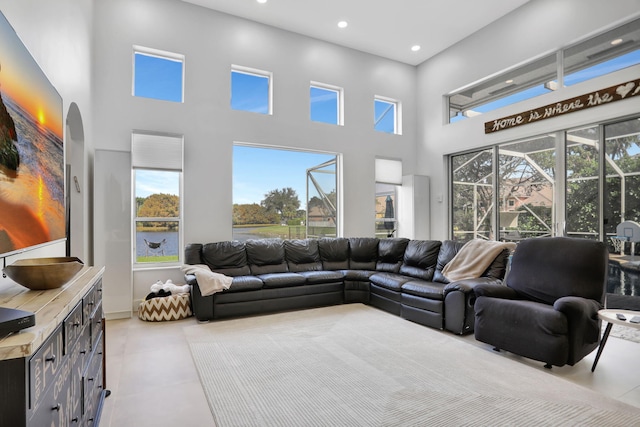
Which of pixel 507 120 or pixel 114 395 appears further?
pixel 507 120

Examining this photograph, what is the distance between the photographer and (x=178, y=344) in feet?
11.3

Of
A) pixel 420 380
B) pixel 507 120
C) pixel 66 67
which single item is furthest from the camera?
pixel 507 120

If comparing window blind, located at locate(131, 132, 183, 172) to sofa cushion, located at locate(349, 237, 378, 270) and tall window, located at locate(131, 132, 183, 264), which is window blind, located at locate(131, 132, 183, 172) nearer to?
tall window, located at locate(131, 132, 183, 264)

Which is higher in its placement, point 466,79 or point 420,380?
point 466,79

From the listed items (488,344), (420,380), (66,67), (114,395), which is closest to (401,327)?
(488,344)

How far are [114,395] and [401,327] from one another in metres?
2.80

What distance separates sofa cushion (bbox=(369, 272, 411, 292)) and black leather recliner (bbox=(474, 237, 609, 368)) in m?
1.20

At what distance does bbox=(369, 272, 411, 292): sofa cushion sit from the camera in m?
4.44

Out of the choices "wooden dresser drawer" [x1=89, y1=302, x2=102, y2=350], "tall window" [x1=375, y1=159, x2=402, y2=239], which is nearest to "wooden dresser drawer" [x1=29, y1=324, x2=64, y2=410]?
"wooden dresser drawer" [x1=89, y1=302, x2=102, y2=350]

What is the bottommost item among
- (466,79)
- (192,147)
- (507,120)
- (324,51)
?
(192,147)

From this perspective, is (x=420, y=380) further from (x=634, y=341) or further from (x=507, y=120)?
(x=507, y=120)

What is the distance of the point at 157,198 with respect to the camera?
16.5 ft

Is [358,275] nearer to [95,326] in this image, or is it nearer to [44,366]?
[95,326]

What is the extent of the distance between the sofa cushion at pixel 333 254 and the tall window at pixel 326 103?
2202 millimetres
